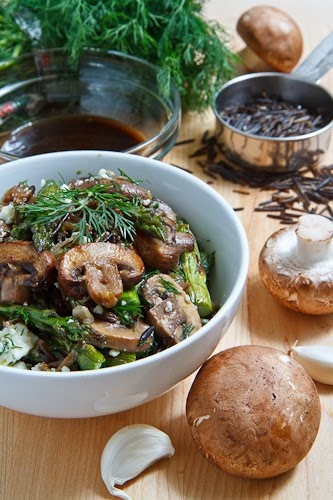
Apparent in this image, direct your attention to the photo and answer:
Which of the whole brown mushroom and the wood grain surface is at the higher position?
the whole brown mushroom

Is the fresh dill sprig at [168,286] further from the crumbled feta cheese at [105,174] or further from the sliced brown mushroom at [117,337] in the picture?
the crumbled feta cheese at [105,174]

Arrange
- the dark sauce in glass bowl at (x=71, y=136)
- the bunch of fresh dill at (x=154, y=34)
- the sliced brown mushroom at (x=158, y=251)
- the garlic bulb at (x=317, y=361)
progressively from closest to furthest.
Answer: the sliced brown mushroom at (x=158, y=251)
the garlic bulb at (x=317, y=361)
the dark sauce in glass bowl at (x=71, y=136)
the bunch of fresh dill at (x=154, y=34)

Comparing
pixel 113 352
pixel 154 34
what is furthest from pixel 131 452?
pixel 154 34

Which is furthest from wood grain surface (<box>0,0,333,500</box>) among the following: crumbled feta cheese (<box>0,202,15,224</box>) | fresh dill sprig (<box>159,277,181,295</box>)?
crumbled feta cheese (<box>0,202,15,224</box>)

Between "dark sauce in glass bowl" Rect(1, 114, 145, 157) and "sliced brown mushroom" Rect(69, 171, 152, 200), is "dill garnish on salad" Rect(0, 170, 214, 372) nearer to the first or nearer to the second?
"sliced brown mushroom" Rect(69, 171, 152, 200)

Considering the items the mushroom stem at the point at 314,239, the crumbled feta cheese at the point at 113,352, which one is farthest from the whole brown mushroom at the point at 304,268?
the crumbled feta cheese at the point at 113,352

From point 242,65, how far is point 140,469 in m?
2.43

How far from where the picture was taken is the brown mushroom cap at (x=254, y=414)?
6.04ft

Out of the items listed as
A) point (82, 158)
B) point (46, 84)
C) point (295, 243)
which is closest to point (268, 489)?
point (295, 243)

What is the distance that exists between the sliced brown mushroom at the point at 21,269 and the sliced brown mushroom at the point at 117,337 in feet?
0.71

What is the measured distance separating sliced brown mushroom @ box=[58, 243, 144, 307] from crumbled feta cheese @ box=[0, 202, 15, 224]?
0.29 meters

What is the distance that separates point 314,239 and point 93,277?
854 millimetres

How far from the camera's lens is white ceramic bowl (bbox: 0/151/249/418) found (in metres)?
1.76

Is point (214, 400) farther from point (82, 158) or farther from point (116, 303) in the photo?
point (82, 158)
